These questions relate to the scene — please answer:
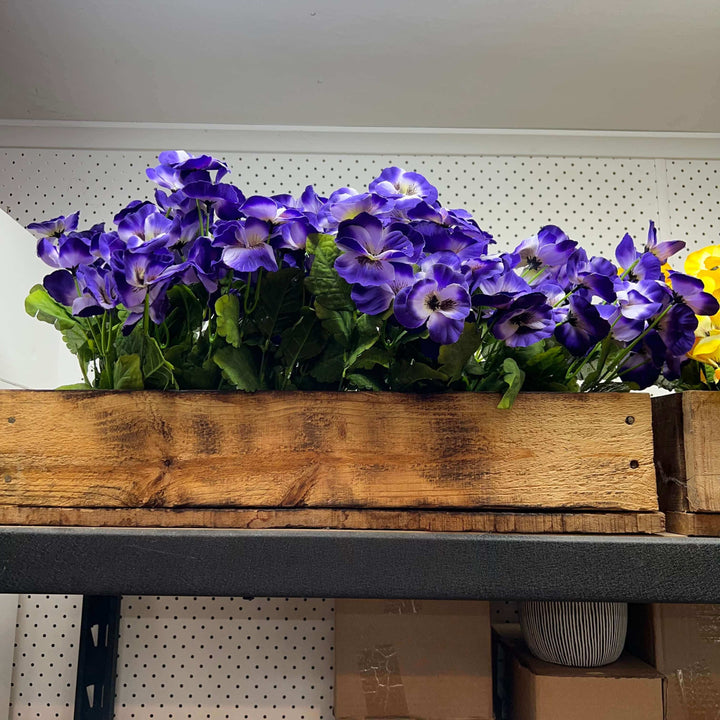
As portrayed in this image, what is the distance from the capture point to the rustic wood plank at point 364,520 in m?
0.65

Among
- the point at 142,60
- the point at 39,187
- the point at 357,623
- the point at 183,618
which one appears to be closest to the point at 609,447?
the point at 357,623

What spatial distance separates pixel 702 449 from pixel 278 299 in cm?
43

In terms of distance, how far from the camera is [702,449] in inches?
26.9

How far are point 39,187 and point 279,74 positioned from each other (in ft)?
1.86

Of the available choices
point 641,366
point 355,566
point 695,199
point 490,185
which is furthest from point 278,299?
point 695,199

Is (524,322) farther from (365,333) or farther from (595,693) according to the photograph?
(595,693)

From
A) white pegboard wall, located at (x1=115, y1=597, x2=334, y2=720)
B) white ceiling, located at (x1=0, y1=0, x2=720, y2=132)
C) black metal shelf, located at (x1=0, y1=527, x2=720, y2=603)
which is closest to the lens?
black metal shelf, located at (x1=0, y1=527, x2=720, y2=603)

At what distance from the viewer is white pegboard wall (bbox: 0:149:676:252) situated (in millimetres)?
1479

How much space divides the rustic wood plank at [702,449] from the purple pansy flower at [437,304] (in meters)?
0.25

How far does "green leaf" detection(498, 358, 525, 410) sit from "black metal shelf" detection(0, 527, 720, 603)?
0.40ft

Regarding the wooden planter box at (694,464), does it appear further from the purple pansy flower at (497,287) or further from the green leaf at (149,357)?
the green leaf at (149,357)

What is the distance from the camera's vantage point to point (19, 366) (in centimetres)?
121

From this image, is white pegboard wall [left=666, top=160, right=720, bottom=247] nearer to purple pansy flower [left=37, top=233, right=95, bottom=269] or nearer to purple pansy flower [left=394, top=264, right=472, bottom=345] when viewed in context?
purple pansy flower [left=394, top=264, right=472, bottom=345]

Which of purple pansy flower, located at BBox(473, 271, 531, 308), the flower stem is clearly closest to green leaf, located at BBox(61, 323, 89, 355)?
purple pansy flower, located at BBox(473, 271, 531, 308)
